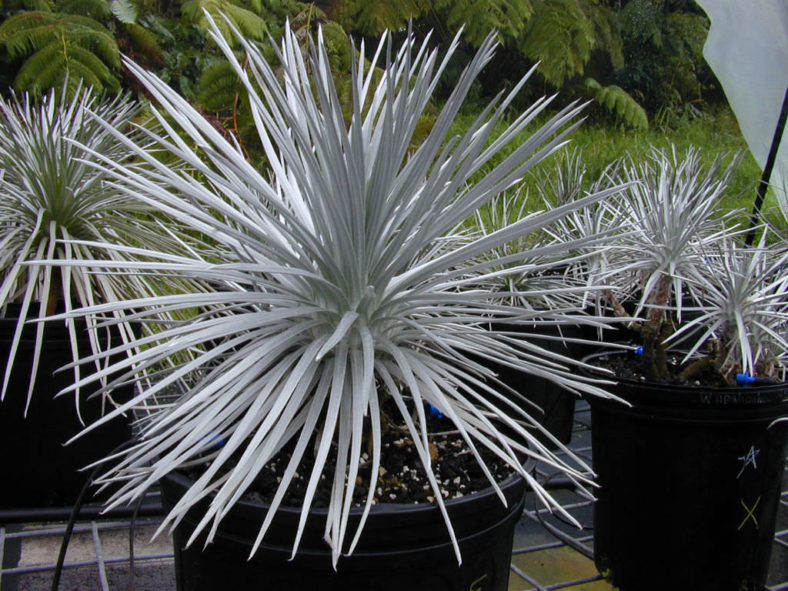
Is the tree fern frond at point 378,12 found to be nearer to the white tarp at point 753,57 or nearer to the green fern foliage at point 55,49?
the green fern foliage at point 55,49

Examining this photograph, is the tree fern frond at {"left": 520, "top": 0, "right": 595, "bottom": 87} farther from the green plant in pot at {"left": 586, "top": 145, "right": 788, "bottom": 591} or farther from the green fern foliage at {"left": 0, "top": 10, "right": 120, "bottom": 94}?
the green plant in pot at {"left": 586, "top": 145, "right": 788, "bottom": 591}

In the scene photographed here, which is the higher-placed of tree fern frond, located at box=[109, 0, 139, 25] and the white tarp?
tree fern frond, located at box=[109, 0, 139, 25]

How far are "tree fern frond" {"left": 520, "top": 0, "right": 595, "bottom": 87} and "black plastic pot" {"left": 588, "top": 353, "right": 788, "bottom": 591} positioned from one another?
156 inches

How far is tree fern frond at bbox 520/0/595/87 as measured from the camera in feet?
16.0

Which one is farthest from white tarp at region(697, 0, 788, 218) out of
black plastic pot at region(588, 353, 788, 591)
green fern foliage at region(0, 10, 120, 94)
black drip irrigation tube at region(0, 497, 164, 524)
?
green fern foliage at region(0, 10, 120, 94)

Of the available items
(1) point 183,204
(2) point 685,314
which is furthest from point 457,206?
(2) point 685,314

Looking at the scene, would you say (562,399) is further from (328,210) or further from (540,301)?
(328,210)

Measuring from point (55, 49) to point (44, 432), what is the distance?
5.66 feet

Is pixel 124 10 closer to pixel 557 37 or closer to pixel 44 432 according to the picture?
pixel 44 432

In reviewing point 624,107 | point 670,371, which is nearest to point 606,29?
point 624,107

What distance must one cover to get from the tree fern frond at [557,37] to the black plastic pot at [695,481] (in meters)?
3.97

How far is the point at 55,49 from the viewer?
2.58 meters

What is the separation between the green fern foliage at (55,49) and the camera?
255 centimetres

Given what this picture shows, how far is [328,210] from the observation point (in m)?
0.69
